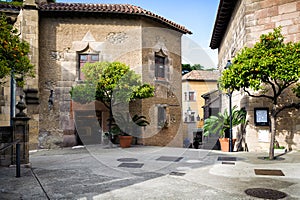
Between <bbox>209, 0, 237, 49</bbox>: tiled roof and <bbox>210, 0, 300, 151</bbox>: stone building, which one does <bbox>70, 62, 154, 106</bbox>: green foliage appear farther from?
<bbox>209, 0, 237, 49</bbox>: tiled roof

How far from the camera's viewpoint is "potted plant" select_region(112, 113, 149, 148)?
1163cm

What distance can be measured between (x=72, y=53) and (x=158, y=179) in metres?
9.27

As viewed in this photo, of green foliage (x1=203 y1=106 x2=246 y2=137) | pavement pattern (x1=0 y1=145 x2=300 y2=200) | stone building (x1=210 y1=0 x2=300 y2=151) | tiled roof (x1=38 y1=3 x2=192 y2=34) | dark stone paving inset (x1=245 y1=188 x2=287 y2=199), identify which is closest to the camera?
dark stone paving inset (x1=245 y1=188 x2=287 y2=199)

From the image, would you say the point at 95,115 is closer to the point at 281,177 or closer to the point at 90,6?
A: the point at 90,6

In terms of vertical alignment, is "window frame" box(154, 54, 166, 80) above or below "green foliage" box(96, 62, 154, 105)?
above

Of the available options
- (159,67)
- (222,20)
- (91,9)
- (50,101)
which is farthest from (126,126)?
(222,20)

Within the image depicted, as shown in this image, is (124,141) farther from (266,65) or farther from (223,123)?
(266,65)

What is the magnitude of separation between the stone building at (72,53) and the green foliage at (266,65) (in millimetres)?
6584

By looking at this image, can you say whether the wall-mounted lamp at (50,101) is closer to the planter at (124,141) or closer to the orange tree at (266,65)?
the planter at (124,141)

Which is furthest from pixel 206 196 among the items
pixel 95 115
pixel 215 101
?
pixel 215 101

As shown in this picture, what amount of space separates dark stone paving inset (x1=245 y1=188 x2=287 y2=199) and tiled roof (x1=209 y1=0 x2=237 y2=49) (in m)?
9.34

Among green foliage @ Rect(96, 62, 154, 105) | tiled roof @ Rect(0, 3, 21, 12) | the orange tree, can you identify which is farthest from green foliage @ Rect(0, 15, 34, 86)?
tiled roof @ Rect(0, 3, 21, 12)

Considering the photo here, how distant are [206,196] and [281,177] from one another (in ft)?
7.70

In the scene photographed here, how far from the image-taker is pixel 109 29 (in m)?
13.4
